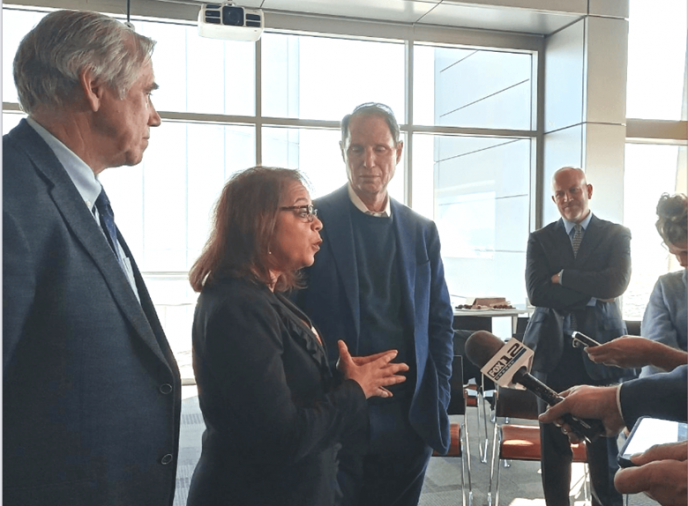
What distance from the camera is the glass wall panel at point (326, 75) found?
20.7 ft

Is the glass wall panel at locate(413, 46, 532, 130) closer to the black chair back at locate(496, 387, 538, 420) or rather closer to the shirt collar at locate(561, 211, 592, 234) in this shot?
the shirt collar at locate(561, 211, 592, 234)

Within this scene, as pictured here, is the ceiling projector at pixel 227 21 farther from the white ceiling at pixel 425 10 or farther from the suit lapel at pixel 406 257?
the suit lapel at pixel 406 257

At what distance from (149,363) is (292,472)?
1.49ft

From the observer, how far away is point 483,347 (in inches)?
73.9

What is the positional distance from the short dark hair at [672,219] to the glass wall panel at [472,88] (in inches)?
180

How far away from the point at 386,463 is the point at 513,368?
667mm

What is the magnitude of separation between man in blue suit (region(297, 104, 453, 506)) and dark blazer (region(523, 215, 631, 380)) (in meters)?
1.01

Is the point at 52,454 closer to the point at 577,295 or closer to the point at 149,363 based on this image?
the point at 149,363

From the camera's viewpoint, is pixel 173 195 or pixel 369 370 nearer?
pixel 369 370

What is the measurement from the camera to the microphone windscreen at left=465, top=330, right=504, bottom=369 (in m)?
1.83

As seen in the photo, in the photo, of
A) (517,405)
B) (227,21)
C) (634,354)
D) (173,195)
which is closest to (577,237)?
(517,405)

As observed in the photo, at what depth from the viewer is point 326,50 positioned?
6492 millimetres

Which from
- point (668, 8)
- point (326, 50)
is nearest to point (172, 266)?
point (326, 50)

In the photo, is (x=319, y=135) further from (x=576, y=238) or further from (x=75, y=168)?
(x=75, y=168)
